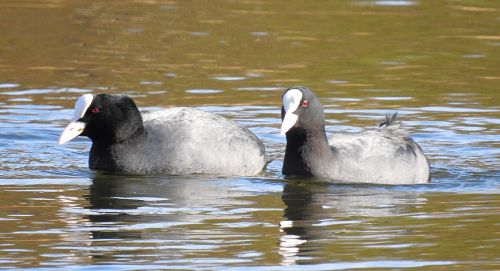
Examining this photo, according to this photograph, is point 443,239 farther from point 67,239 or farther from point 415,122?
point 415,122

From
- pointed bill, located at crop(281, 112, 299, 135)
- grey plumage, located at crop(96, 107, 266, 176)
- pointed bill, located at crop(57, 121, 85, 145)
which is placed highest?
pointed bill, located at crop(281, 112, 299, 135)

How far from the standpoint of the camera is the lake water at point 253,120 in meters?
7.66

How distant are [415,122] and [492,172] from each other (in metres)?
2.09

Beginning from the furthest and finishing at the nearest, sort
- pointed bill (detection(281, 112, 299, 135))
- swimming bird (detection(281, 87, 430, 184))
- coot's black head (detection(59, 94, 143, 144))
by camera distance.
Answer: coot's black head (detection(59, 94, 143, 144)), swimming bird (detection(281, 87, 430, 184)), pointed bill (detection(281, 112, 299, 135))

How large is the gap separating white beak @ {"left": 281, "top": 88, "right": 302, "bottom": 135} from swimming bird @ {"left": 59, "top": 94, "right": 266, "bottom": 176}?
3.45ft

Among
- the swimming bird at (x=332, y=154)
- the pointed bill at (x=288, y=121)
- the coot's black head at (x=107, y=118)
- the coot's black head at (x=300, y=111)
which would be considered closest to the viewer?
the pointed bill at (x=288, y=121)

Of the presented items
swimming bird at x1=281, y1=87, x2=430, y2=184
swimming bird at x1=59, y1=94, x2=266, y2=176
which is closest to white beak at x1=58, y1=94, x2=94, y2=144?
swimming bird at x1=59, y1=94, x2=266, y2=176

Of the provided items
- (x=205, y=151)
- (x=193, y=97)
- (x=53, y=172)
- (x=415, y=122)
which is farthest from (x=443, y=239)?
(x=193, y=97)

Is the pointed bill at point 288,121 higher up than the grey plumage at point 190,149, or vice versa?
the pointed bill at point 288,121

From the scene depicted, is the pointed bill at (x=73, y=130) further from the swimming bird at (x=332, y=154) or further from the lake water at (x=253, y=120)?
the swimming bird at (x=332, y=154)

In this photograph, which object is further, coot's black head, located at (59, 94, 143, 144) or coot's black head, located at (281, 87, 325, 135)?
coot's black head, located at (59, 94, 143, 144)

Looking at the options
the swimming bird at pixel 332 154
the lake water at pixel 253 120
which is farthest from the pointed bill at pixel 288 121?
the lake water at pixel 253 120

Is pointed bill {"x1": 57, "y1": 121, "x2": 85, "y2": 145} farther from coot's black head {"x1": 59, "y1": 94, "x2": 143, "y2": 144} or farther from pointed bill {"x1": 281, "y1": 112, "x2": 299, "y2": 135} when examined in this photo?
pointed bill {"x1": 281, "y1": 112, "x2": 299, "y2": 135}

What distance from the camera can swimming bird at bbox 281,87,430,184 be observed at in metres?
9.96
